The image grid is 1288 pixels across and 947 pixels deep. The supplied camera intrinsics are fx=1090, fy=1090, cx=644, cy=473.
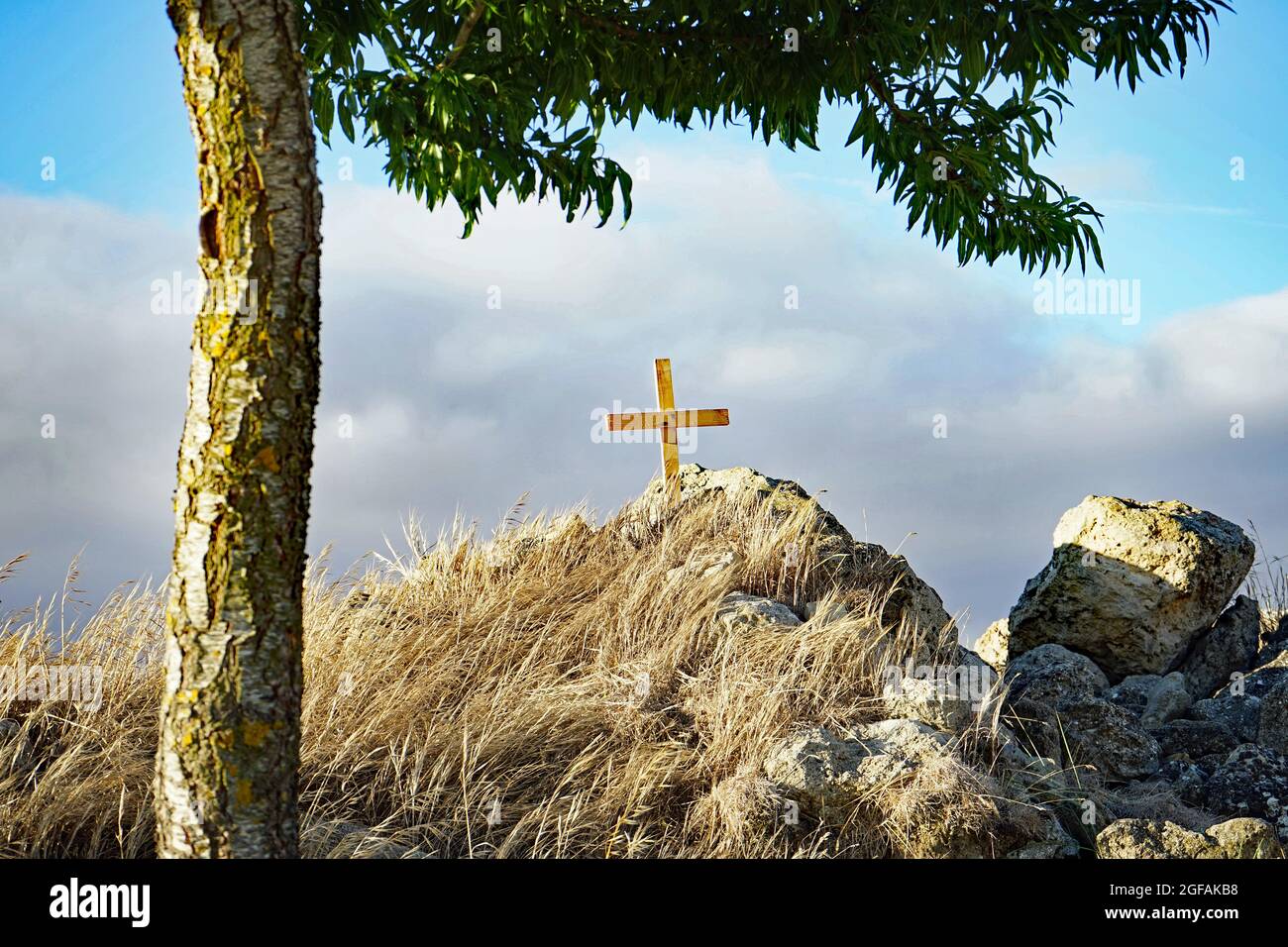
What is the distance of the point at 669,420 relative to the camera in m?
9.23

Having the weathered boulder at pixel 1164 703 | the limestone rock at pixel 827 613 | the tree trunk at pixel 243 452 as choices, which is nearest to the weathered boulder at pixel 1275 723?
the weathered boulder at pixel 1164 703

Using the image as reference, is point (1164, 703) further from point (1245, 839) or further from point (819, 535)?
point (819, 535)

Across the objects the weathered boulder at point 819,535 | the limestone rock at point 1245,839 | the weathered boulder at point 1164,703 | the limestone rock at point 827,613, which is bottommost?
the limestone rock at point 1245,839

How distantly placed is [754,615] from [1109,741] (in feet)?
8.55

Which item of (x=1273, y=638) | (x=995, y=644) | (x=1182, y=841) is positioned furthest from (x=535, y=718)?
(x=1273, y=638)

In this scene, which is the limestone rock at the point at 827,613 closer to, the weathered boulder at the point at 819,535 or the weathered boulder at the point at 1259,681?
the weathered boulder at the point at 819,535

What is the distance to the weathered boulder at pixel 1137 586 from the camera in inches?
365

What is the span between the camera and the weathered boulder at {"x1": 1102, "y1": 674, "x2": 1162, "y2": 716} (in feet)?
28.1

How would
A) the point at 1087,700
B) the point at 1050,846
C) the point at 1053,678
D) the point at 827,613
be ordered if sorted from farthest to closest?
the point at 1053,678, the point at 1087,700, the point at 827,613, the point at 1050,846

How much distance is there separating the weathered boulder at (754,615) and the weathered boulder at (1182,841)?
2119 mm

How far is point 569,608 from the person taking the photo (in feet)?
23.4

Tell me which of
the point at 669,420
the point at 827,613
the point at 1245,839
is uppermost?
the point at 669,420

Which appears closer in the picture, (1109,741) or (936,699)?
(936,699)

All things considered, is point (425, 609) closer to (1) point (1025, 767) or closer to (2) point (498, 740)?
(2) point (498, 740)
